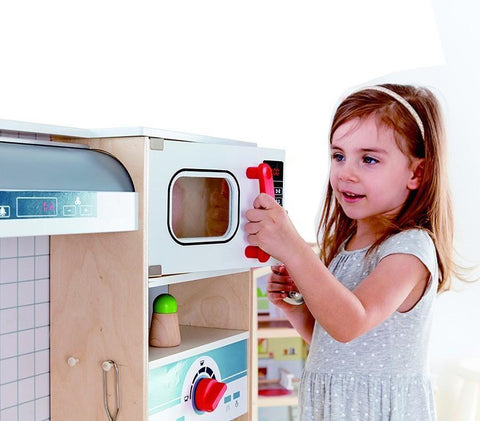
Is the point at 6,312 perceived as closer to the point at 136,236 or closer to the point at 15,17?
the point at 136,236

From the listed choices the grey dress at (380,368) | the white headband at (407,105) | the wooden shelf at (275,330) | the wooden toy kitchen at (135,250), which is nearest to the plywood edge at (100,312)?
the wooden toy kitchen at (135,250)

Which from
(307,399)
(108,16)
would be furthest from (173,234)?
(108,16)

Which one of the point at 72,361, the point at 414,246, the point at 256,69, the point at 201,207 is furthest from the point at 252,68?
the point at 72,361

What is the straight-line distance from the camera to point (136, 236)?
3.43 feet

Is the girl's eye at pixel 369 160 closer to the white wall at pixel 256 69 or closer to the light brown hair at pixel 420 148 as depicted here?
the light brown hair at pixel 420 148

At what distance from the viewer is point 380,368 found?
4.00ft

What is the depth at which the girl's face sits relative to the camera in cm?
120

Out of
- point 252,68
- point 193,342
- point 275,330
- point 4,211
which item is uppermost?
point 252,68

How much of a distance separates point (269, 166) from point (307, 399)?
1.44 ft

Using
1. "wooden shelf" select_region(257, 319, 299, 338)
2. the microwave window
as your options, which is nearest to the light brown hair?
the microwave window

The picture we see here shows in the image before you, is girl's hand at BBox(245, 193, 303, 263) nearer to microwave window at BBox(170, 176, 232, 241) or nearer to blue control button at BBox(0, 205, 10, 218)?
microwave window at BBox(170, 176, 232, 241)

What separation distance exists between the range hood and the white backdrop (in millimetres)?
290

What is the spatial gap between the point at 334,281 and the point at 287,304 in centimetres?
34

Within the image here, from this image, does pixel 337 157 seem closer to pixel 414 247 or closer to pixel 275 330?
pixel 414 247
